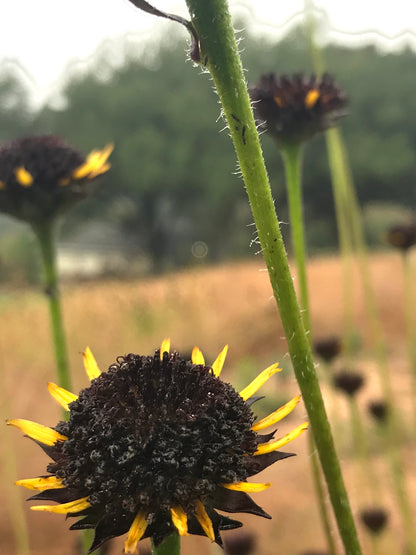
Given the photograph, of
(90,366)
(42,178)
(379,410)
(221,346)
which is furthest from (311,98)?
(221,346)

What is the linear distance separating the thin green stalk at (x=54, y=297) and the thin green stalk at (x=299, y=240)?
1.51ft

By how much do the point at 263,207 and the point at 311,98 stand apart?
0.67 metres

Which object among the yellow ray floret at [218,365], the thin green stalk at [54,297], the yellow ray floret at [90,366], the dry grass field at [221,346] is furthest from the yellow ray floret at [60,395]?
the dry grass field at [221,346]

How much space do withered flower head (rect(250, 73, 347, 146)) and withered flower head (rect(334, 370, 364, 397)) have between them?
70 centimetres

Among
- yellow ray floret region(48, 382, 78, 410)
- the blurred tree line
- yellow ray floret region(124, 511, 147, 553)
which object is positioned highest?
the blurred tree line

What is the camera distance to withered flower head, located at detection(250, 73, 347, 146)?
103 cm

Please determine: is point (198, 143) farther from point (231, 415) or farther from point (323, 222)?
point (231, 415)

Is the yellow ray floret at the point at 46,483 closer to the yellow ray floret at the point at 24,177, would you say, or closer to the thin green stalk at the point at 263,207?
the thin green stalk at the point at 263,207

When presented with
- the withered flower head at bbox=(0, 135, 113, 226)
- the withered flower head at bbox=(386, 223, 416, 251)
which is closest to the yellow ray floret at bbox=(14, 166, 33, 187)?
the withered flower head at bbox=(0, 135, 113, 226)

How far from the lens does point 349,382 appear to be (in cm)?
155

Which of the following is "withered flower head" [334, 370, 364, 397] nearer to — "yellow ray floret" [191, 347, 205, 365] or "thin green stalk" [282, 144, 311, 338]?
"thin green stalk" [282, 144, 311, 338]

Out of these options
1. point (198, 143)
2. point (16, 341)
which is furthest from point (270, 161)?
point (16, 341)

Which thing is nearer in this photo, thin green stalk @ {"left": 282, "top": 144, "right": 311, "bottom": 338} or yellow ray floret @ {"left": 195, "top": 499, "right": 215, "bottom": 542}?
yellow ray floret @ {"left": 195, "top": 499, "right": 215, "bottom": 542}

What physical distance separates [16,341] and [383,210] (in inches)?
414
